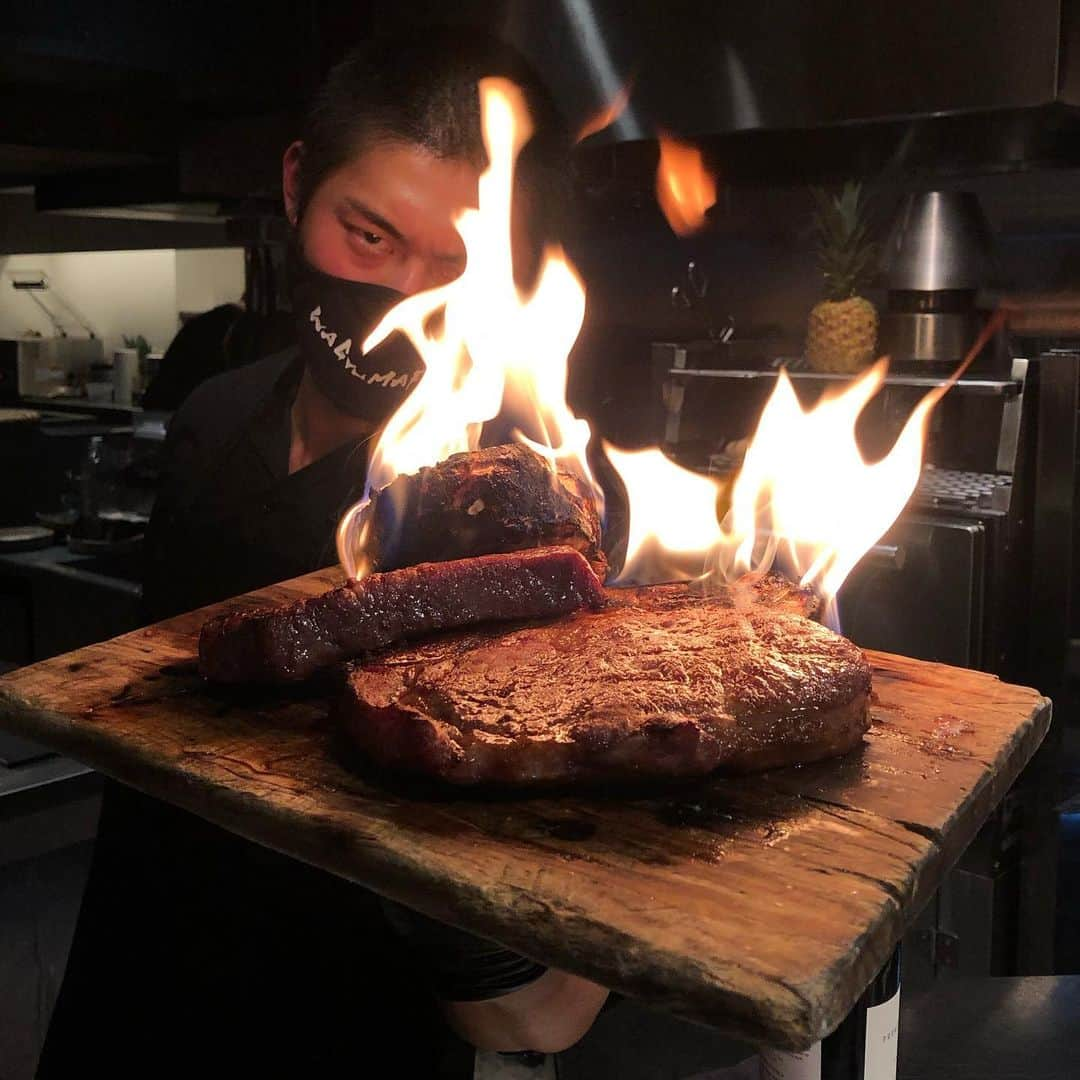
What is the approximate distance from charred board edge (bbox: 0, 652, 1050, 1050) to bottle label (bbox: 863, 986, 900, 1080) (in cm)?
15

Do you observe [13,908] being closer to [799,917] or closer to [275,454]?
[275,454]

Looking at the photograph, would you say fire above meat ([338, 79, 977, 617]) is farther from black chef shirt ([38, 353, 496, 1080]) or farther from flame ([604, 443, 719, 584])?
black chef shirt ([38, 353, 496, 1080])

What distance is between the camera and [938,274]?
3990 millimetres

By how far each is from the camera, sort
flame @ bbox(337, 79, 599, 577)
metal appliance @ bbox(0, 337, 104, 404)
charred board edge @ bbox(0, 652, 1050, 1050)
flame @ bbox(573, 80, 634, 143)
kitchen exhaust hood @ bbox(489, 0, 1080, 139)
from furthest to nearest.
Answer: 1. metal appliance @ bbox(0, 337, 104, 404)
2. flame @ bbox(573, 80, 634, 143)
3. kitchen exhaust hood @ bbox(489, 0, 1080, 139)
4. flame @ bbox(337, 79, 599, 577)
5. charred board edge @ bbox(0, 652, 1050, 1050)

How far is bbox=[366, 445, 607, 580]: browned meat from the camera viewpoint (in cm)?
132

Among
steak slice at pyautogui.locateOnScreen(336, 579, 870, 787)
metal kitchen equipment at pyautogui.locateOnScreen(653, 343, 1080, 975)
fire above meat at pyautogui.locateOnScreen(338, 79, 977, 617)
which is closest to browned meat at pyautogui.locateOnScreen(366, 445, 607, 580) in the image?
fire above meat at pyautogui.locateOnScreen(338, 79, 977, 617)

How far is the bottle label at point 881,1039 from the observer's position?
95 centimetres

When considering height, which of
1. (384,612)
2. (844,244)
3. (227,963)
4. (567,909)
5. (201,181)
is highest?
(201,181)

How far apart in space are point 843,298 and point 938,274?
0.42 meters

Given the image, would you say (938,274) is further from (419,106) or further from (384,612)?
(384,612)

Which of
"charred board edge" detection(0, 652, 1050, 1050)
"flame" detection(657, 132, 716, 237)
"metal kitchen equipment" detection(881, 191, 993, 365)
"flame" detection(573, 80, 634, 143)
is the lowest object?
"charred board edge" detection(0, 652, 1050, 1050)

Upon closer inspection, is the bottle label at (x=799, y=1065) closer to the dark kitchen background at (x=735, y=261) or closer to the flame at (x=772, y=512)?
the flame at (x=772, y=512)

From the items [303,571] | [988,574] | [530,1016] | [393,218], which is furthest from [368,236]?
[988,574]

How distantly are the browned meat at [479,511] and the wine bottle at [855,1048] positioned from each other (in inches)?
23.7
